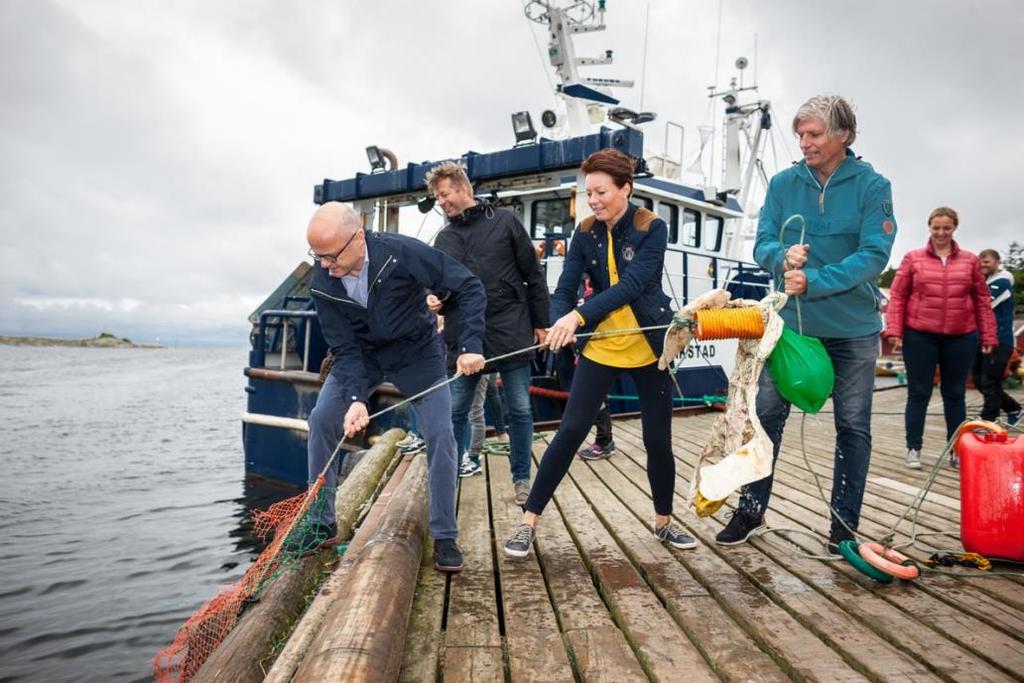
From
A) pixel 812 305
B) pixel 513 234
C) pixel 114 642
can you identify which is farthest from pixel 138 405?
pixel 812 305

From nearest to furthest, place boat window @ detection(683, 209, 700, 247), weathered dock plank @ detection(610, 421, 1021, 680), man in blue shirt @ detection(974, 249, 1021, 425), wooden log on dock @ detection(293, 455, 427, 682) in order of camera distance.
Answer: wooden log on dock @ detection(293, 455, 427, 682)
weathered dock plank @ detection(610, 421, 1021, 680)
man in blue shirt @ detection(974, 249, 1021, 425)
boat window @ detection(683, 209, 700, 247)

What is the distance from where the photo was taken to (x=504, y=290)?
4.07 meters

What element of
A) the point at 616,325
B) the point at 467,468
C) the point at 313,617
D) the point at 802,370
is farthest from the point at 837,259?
the point at 467,468

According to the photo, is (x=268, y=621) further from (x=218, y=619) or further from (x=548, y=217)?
(x=548, y=217)

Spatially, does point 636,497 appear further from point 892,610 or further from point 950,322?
point 950,322

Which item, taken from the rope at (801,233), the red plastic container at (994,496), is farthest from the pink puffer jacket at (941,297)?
the rope at (801,233)

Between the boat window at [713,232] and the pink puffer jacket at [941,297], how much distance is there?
558cm

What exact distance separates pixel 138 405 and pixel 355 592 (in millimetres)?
26102

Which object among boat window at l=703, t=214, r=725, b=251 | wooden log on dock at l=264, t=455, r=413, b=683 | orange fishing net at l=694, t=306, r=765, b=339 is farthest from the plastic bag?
boat window at l=703, t=214, r=725, b=251

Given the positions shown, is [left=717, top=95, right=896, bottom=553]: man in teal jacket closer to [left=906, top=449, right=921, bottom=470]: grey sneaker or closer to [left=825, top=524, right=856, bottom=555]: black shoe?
[left=825, top=524, right=856, bottom=555]: black shoe

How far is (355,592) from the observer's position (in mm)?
2143

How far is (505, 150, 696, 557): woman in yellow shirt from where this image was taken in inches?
115

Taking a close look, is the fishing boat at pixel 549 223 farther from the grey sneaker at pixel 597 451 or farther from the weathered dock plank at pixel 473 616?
the weathered dock plank at pixel 473 616

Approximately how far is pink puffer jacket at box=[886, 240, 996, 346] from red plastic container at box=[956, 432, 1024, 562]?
222 centimetres
